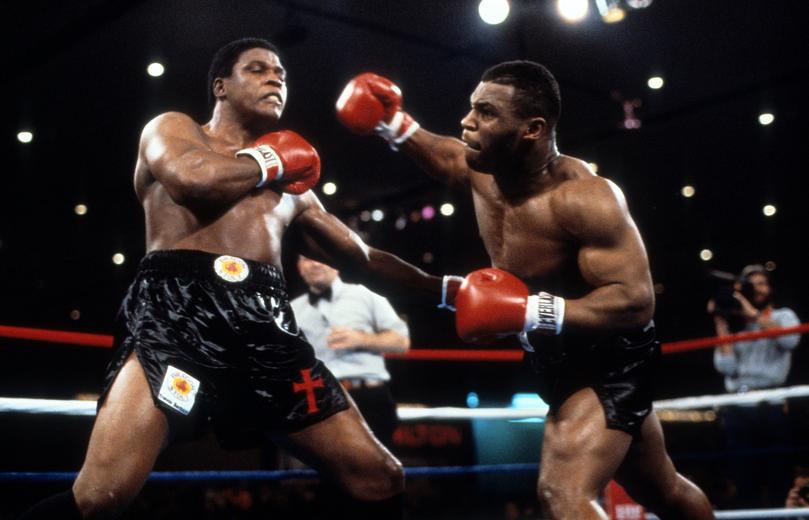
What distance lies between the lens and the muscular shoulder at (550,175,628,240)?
5.77 feet

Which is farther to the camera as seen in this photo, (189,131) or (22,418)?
(22,418)

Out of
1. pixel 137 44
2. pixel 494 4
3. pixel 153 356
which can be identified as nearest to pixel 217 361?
pixel 153 356

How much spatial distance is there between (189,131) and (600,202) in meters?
0.93

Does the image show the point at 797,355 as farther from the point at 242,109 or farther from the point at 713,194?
the point at 242,109

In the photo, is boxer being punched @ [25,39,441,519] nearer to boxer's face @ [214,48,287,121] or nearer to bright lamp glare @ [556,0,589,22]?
boxer's face @ [214,48,287,121]

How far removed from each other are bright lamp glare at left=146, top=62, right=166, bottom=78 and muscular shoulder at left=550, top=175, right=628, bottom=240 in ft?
15.3

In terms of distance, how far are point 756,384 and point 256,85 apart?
9.79 ft

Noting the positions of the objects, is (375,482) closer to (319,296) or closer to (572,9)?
(319,296)

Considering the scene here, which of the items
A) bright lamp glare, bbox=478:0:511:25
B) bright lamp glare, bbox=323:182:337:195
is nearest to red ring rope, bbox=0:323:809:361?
bright lamp glare, bbox=478:0:511:25

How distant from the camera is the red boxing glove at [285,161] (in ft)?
6.11

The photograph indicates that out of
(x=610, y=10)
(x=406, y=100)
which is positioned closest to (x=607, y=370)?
(x=610, y=10)

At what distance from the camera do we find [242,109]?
207cm

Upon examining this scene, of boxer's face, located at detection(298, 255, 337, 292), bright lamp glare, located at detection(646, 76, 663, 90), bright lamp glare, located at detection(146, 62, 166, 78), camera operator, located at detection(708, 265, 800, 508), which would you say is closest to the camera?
boxer's face, located at detection(298, 255, 337, 292)

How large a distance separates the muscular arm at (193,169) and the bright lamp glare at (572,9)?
12.3 ft
